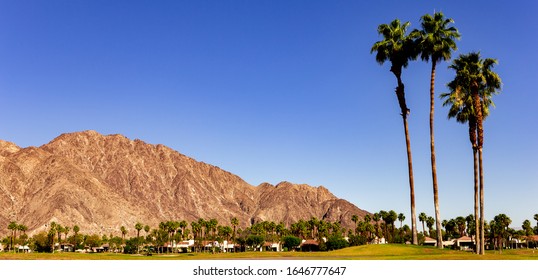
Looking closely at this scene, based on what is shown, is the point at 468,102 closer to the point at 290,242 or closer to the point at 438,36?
the point at 438,36

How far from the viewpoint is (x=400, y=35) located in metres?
60.1

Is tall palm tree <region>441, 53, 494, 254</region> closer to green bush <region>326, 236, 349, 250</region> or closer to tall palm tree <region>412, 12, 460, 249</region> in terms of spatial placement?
tall palm tree <region>412, 12, 460, 249</region>

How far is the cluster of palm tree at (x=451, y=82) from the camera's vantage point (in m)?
53.8

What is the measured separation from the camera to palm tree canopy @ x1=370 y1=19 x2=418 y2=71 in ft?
194

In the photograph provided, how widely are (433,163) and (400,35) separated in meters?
15.4

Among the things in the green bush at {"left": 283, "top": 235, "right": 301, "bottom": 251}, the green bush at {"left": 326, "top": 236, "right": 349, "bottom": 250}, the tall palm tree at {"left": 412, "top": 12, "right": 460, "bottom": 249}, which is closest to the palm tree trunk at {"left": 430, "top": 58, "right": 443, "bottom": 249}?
the tall palm tree at {"left": 412, "top": 12, "right": 460, "bottom": 249}

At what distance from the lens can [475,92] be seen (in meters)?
53.1

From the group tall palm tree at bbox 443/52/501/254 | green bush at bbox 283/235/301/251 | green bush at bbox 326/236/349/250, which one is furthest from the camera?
green bush at bbox 283/235/301/251

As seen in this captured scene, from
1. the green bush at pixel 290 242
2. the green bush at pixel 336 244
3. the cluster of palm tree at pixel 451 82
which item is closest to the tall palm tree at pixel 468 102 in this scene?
the cluster of palm tree at pixel 451 82

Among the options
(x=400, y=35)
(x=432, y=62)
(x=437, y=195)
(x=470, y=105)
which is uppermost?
(x=400, y=35)

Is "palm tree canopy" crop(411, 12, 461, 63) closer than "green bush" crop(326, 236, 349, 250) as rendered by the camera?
Yes

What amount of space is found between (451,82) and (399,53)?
22.4 feet
